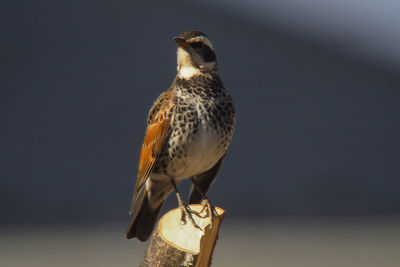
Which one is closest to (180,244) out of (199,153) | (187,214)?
(187,214)

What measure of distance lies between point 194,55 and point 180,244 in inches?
66.9

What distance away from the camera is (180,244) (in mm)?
3713

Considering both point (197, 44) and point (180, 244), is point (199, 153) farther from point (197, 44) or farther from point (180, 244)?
point (180, 244)

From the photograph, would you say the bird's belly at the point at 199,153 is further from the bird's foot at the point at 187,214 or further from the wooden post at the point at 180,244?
the wooden post at the point at 180,244

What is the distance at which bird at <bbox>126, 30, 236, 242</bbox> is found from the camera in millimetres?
4797

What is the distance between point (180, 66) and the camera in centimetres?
508

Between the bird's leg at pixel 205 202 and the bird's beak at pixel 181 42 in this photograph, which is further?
the bird's beak at pixel 181 42

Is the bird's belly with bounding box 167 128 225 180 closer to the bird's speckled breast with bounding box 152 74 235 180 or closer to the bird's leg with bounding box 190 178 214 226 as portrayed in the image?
the bird's speckled breast with bounding box 152 74 235 180

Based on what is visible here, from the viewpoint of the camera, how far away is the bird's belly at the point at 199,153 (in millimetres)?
4770

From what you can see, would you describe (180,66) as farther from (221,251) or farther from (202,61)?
(221,251)

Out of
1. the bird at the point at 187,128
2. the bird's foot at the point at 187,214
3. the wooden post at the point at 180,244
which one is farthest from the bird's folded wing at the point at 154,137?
the wooden post at the point at 180,244

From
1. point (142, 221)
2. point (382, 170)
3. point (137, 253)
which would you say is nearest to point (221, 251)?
point (137, 253)

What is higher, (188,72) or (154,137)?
(188,72)

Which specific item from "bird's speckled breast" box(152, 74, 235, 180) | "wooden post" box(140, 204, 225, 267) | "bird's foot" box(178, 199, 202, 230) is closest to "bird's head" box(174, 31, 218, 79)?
"bird's speckled breast" box(152, 74, 235, 180)
